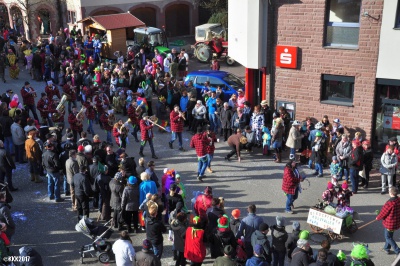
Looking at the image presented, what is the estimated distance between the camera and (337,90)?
52.1 feet

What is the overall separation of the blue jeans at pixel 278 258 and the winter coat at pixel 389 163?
5142 millimetres

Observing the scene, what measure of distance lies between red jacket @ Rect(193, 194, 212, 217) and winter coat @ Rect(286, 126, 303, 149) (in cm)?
529

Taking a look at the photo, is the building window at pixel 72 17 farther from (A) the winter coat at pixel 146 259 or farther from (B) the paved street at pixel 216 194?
(A) the winter coat at pixel 146 259

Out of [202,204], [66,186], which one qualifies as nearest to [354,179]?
[202,204]

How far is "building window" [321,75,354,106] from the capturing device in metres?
15.6

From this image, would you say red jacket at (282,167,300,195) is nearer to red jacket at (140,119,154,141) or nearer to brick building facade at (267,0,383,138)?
brick building facade at (267,0,383,138)

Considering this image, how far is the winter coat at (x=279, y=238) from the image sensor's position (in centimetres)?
963

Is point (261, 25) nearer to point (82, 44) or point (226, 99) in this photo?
point (226, 99)

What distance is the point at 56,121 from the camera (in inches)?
661

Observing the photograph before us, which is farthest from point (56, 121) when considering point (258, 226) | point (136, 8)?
point (136, 8)

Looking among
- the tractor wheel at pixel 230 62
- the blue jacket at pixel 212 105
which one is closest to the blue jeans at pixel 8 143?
the blue jacket at pixel 212 105

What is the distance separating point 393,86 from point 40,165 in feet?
36.1

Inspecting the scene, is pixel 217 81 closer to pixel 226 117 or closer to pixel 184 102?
pixel 184 102

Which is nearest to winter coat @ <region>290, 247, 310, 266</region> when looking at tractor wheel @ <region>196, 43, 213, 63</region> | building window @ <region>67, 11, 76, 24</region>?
tractor wheel @ <region>196, 43, 213, 63</region>
